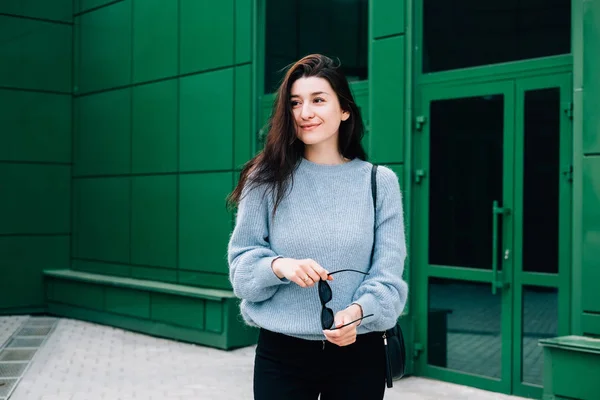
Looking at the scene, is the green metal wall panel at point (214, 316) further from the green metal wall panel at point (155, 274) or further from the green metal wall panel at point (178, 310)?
the green metal wall panel at point (155, 274)

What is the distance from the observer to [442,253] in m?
6.73

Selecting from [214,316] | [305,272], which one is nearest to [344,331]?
[305,272]

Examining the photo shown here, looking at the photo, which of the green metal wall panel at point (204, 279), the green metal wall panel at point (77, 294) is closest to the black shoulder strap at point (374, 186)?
the green metal wall panel at point (204, 279)

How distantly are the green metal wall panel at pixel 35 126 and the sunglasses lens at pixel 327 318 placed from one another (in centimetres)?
967

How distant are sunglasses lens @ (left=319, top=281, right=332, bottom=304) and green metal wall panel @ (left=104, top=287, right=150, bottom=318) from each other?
7.41m

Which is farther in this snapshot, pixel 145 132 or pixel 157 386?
pixel 145 132

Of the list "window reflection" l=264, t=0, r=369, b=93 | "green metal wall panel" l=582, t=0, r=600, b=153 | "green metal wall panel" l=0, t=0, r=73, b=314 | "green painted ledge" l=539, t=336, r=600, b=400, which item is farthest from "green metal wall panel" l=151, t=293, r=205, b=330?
"green metal wall panel" l=582, t=0, r=600, b=153

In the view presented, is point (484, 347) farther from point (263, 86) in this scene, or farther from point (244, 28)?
point (244, 28)

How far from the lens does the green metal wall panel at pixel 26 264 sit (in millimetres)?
10727

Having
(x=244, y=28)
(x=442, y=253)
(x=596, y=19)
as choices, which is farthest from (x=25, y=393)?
(x=596, y=19)

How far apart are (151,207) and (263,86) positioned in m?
2.41

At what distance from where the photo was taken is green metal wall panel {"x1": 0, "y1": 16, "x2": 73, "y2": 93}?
10.7 m

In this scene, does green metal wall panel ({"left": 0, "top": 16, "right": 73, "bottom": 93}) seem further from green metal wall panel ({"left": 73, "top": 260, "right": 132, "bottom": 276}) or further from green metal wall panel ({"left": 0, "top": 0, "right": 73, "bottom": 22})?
green metal wall panel ({"left": 73, "top": 260, "right": 132, "bottom": 276})

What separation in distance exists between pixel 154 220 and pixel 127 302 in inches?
43.9
